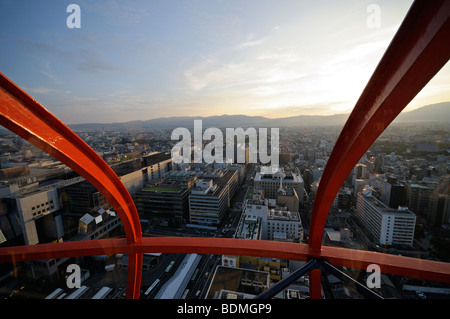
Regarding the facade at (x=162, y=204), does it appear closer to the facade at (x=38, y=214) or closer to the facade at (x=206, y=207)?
the facade at (x=206, y=207)

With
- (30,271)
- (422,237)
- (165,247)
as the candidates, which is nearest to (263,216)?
(422,237)

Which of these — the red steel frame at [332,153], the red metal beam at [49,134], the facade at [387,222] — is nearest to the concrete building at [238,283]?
the red steel frame at [332,153]

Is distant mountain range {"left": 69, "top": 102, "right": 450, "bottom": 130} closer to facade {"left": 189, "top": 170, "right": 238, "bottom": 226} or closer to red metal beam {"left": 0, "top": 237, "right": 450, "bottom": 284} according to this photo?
red metal beam {"left": 0, "top": 237, "right": 450, "bottom": 284}

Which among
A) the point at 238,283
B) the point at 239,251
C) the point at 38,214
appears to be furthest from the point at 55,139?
the point at 38,214

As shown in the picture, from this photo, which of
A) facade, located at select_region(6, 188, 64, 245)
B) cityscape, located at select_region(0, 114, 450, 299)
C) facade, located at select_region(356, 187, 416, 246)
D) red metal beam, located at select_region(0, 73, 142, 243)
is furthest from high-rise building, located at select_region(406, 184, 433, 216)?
facade, located at select_region(6, 188, 64, 245)

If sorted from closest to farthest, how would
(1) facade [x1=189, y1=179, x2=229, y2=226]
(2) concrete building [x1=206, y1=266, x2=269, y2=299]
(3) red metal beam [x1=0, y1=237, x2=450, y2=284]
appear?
(3) red metal beam [x1=0, y1=237, x2=450, y2=284]
(2) concrete building [x1=206, y1=266, x2=269, y2=299]
(1) facade [x1=189, y1=179, x2=229, y2=226]
